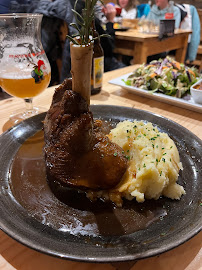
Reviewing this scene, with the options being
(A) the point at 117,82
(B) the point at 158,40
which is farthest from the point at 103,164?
(B) the point at 158,40

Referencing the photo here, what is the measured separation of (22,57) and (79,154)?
1092mm

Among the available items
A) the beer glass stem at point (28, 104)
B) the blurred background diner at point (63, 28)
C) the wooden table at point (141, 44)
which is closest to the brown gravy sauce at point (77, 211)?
the beer glass stem at point (28, 104)

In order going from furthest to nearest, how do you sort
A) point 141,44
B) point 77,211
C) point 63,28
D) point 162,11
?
point 162,11
point 141,44
point 63,28
point 77,211

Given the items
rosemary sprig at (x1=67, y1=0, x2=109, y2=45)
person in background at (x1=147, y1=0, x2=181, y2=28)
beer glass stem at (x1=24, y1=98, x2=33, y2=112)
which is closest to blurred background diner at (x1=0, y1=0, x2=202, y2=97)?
person in background at (x1=147, y1=0, x2=181, y2=28)

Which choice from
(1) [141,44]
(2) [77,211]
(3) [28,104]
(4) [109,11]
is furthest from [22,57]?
(4) [109,11]

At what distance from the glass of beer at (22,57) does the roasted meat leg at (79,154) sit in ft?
2.43

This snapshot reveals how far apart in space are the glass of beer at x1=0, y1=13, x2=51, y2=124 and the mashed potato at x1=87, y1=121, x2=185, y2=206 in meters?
0.88

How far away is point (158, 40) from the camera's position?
212 inches

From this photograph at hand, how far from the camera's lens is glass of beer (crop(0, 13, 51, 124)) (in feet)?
5.79

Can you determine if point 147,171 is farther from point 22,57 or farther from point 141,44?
point 141,44

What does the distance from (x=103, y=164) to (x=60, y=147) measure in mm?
242

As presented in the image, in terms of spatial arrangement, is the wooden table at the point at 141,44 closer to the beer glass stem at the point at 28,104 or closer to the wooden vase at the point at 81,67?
the beer glass stem at the point at 28,104

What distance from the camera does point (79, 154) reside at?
1219mm

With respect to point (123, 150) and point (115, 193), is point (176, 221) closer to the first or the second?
point (115, 193)
